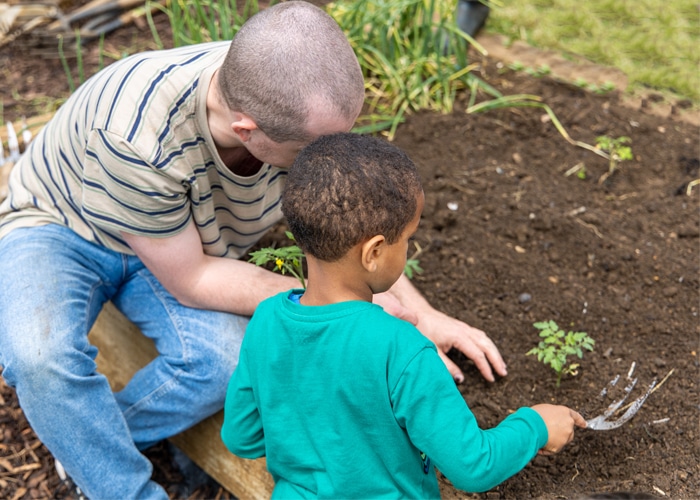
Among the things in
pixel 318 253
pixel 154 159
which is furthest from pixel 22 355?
pixel 318 253

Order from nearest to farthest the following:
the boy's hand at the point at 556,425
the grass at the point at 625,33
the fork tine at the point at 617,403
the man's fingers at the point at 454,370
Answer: the boy's hand at the point at 556,425 < the fork tine at the point at 617,403 < the man's fingers at the point at 454,370 < the grass at the point at 625,33

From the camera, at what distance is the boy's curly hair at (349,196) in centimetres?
152

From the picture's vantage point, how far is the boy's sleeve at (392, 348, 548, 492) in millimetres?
1506

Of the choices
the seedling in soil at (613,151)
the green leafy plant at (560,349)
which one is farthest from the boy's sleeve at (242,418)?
the seedling in soil at (613,151)

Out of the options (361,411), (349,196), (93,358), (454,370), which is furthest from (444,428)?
(93,358)

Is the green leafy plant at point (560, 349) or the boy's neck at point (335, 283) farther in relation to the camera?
the green leafy plant at point (560, 349)

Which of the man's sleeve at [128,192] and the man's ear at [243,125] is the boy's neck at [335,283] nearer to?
the man's ear at [243,125]

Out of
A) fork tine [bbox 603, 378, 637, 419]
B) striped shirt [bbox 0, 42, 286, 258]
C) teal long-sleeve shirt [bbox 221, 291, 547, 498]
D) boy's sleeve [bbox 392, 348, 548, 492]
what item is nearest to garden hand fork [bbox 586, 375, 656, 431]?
fork tine [bbox 603, 378, 637, 419]

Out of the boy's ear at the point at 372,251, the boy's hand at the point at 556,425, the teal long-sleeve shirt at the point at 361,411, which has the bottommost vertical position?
the boy's hand at the point at 556,425

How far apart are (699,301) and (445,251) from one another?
92cm

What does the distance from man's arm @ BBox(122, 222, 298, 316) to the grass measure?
2469 mm

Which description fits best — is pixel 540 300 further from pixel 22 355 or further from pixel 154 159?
pixel 22 355

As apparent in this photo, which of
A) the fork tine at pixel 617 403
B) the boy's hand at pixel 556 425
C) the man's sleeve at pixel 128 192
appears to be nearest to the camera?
the boy's hand at pixel 556 425

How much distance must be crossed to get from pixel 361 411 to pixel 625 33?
363 cm
